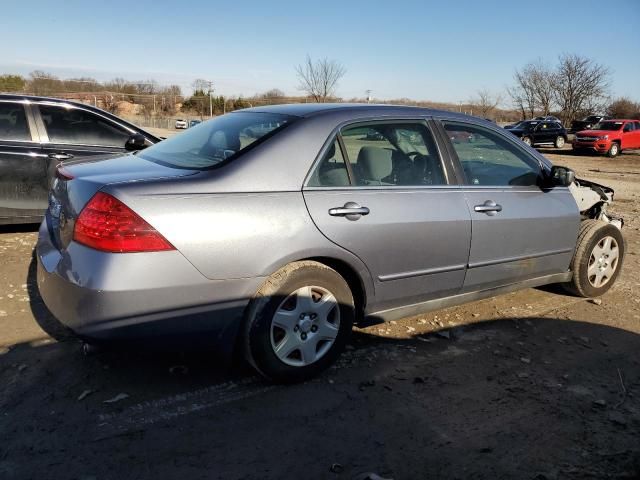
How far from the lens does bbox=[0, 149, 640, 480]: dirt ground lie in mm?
2455

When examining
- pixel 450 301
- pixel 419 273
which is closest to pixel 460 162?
pixel 419 273

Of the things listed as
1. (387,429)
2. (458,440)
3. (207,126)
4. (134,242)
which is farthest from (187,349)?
(207,126)

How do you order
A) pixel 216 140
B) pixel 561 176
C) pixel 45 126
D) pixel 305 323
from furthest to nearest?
pixel 45 126
pixel 561 176
pixel 216 140
pixel 305 323

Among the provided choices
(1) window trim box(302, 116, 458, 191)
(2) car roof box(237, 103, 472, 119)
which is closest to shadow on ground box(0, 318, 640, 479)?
(1) window trim box(302, 116, 458, 191)

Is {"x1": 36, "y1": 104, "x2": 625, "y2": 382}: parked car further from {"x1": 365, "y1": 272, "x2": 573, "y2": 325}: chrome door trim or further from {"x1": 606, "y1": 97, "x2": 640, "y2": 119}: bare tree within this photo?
{"x1": 606, "y1": 97, "x2": 640, "y2": 119}: bare tree

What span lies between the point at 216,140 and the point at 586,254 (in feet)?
10.7

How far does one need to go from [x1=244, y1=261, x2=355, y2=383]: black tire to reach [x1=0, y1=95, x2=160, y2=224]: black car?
3382 millimetres

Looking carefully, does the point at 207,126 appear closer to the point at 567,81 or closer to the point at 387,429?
the point at 387,429

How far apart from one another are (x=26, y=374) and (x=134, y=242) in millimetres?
1261

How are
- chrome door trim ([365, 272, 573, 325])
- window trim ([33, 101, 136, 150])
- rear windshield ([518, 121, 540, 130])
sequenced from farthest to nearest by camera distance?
rear windshield ([518, 121, 540, 130]), window trim ([33, 101, 136, 150]), chrome door trim ([365, 272, 573, 325])

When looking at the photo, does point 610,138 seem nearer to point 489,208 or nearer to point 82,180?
point 489,208

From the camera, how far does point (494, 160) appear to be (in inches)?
167

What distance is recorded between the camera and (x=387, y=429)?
9.01ft

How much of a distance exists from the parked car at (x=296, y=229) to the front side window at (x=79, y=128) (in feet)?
9.40
